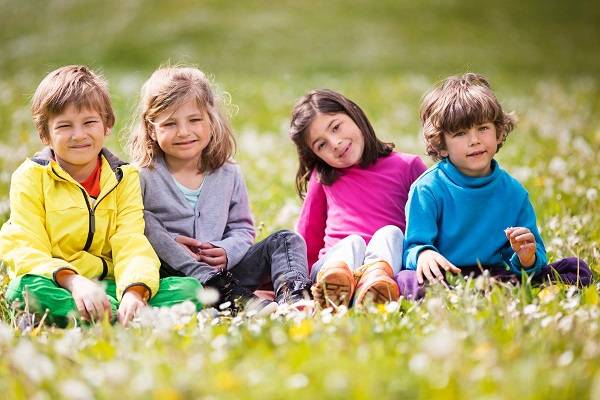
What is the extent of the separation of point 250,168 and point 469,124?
4.89 metres

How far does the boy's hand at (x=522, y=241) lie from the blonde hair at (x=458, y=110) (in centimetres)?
67

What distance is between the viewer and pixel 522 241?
4.70 meters

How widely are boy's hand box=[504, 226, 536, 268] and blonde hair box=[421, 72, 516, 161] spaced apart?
26.5 inches

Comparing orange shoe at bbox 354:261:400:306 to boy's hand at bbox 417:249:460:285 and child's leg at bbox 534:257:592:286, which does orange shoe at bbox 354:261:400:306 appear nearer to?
boy's hand at bbox 417:249:460:285

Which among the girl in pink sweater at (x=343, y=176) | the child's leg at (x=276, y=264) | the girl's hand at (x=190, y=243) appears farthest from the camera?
the girl in pink sweater at (x=343, y=176)

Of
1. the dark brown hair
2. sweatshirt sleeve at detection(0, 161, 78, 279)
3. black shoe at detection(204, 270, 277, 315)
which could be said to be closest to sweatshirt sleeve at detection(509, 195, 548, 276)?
the dark brown hair

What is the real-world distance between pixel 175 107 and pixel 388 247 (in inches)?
61.7

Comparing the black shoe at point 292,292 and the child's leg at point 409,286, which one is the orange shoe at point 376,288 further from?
the black shoe at point 292,292

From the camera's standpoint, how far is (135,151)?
5578 mm

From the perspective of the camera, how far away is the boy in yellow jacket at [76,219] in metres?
4.55

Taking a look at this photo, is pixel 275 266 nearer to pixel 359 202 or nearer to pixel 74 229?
pixel 359 202

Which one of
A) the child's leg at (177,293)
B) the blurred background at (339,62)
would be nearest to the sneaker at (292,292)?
the child's leg at (177,293)

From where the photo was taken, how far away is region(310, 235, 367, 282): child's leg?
16.6 feet

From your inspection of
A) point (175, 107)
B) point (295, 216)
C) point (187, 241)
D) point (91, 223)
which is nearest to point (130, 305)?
point (91, 223)
